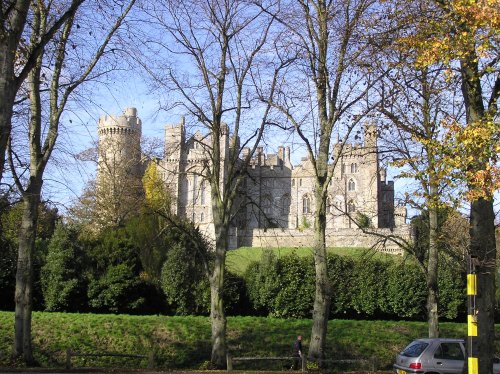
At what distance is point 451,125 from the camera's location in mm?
10367

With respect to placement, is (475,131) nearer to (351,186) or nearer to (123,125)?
(123,125)

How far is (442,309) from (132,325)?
51.9ft

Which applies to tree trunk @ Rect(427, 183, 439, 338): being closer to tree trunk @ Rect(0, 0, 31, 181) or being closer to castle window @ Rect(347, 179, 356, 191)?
tree trunk @ Rect(0, 0, 31, 181)

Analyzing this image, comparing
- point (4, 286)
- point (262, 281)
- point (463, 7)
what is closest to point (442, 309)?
point (262, 281)

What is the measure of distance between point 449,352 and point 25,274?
1066 centimetres

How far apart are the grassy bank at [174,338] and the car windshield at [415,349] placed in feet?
24.2

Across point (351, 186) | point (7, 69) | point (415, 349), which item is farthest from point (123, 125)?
point (7, 69)

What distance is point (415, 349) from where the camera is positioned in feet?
45.9

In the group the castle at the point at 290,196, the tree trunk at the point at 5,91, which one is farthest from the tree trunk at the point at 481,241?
the castle at the point at 290,196

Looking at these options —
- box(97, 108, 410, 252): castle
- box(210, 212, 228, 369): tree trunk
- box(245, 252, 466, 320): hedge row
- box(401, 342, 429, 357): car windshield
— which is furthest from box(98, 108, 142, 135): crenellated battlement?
box(401, 342, 429, 357): car windshield

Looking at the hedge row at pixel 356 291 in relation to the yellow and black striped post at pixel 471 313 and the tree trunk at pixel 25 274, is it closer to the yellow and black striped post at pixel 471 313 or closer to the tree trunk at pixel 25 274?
the tree trunk at pixel 25 274

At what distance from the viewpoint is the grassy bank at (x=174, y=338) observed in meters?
21.6

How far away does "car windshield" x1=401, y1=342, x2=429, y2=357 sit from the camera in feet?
45.2

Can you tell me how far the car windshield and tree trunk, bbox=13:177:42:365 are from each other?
9.56m
